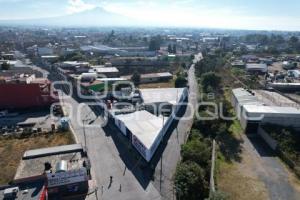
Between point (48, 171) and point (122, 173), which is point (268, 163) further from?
point (48, 171)

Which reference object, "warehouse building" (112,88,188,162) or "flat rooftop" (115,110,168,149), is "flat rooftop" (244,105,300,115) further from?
"flat rooftop" (115,110,168,149)

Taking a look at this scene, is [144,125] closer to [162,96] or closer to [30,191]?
[162,96]

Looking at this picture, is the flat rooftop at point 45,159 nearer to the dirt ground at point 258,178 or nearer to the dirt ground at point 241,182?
the dirt ground at point 241,182

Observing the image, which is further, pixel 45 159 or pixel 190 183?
pixel 45 159

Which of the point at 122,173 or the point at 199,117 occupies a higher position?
the point at 199,117

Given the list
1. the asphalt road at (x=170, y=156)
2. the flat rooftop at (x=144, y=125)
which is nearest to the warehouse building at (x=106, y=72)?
the asphalt road at (x=170, y=156)

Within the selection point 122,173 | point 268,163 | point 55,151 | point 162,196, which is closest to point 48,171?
point 55,151

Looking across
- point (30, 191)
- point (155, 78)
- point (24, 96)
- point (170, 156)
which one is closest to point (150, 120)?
point (170, 156)
